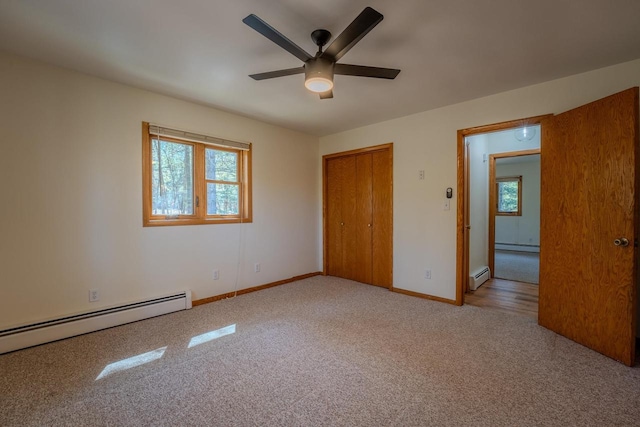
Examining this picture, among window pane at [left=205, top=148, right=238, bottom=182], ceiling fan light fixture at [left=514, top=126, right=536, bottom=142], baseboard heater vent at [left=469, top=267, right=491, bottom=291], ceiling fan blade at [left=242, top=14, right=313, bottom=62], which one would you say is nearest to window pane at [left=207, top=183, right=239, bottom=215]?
window pane at [left=205, top=148, right=238, bottom=182]

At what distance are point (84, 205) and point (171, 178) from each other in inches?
33.2

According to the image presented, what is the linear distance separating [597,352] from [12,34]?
5.03m

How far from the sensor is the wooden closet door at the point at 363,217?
13.8 feet

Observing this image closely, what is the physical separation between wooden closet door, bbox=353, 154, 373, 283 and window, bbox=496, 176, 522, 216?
224 inches

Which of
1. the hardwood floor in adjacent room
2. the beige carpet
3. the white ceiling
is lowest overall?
the hardwood floor in adjacent room

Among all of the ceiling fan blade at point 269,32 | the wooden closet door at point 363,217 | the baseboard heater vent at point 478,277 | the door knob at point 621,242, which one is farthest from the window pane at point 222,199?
the door knob at point 621,242

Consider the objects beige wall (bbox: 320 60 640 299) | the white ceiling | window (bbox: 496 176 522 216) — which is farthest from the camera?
window (bbox: 496 176 522 216)

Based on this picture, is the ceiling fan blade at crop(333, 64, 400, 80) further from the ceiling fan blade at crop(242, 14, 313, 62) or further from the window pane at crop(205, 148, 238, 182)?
the window pane at crop(205, 148, 238, 182)

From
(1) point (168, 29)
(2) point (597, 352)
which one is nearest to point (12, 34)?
(1) point (168, 29)

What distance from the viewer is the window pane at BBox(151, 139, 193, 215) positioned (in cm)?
303

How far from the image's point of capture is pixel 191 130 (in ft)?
10.6

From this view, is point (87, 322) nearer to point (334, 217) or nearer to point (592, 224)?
point (334, 217)

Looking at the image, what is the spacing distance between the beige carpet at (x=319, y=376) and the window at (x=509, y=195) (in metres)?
6.13

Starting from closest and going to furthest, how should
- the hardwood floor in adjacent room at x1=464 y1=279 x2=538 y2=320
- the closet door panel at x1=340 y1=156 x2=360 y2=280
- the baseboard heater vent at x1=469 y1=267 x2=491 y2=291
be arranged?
the hardwood floor in adjacent room at x1=464 y1=279 x2=538 y2=320, the baseboard heater vent at x1=469 y1=267 x2=491 y2=291, the closet door panel at x1=340 y1=156 x2=360 y2=280
